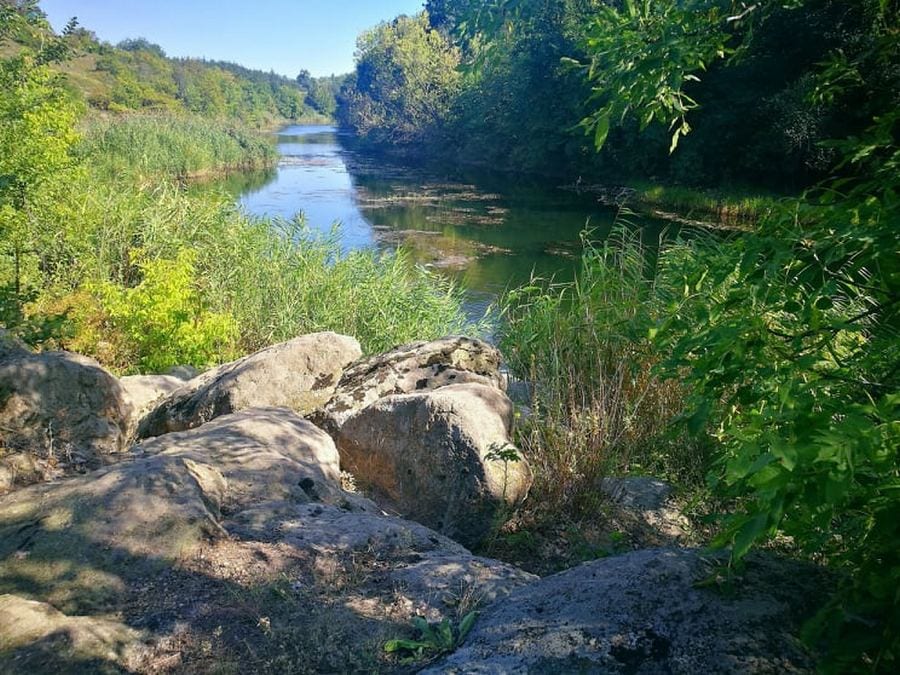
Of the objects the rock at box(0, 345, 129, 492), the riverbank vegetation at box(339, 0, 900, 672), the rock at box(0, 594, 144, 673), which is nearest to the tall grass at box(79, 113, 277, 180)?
the rock at box(0, 345, 129, 492)

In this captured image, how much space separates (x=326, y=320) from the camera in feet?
27.1

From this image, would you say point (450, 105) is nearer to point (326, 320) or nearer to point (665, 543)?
point (326, 320)

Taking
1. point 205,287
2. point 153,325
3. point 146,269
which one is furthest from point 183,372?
A: point 205,287

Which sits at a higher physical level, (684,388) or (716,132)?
(716,132)

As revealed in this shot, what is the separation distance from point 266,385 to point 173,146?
2750 centimetres

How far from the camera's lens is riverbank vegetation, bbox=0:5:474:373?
6.67 metres

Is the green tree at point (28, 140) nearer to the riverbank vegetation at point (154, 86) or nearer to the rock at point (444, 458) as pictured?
the riverbank vegetation at point (154, 86)

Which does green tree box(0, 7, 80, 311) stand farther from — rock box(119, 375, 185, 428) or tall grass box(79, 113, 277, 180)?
tall grass box(79, 113, 277, 180)

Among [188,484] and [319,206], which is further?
[319,206]

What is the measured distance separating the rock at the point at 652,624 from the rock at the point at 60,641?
0.97 metres

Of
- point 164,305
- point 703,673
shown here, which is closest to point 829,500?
point 703,673

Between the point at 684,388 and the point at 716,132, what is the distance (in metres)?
22.8

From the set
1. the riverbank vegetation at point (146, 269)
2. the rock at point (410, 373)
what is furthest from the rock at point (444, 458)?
the riverbank vegetation at point (146, 269)

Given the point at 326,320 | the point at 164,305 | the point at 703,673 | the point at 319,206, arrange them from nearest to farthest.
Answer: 1. the point at 703,673
2. the point at 164,305
3. the point at 326,320
4. the point at 319,206
